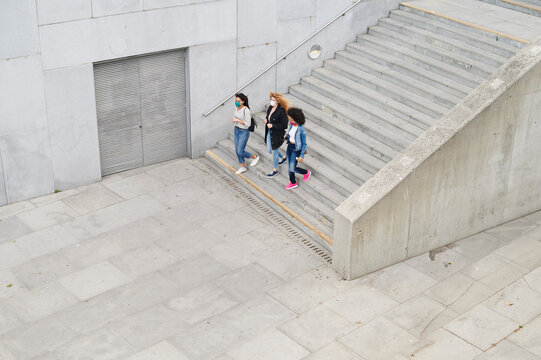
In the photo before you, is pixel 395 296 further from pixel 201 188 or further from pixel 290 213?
pixel 201 188

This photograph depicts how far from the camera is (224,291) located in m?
12.2

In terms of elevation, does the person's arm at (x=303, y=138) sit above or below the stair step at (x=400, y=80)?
below

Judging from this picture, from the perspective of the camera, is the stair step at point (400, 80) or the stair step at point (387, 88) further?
the stair step at point (400, 80)

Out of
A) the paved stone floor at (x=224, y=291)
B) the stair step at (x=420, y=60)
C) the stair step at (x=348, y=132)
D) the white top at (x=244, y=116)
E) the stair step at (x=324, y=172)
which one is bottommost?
the paved stone floor at (x=224, y=291)

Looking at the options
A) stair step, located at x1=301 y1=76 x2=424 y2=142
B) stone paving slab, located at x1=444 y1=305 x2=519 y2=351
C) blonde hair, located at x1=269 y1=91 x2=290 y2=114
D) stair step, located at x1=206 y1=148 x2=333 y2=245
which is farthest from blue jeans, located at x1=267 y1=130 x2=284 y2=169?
stone paving slab, located at x1=444 y1=305 x2=519 y2=351

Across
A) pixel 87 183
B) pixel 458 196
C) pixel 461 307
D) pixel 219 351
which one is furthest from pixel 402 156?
pixel 87 183

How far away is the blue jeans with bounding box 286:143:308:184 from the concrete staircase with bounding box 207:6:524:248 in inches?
10.4

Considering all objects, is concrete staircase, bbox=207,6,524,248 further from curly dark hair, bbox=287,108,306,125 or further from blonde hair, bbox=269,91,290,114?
curly dark hair, bbox=287,108,306,125

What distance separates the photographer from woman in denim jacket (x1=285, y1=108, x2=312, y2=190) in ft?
44.7

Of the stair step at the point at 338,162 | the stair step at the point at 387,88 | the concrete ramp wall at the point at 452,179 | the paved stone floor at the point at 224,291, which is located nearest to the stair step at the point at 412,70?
the stair step at the point at 387,88

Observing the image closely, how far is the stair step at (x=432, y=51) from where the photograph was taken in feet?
51.3

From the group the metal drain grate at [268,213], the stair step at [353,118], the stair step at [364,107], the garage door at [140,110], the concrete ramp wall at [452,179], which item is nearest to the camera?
the concrete ramp wall at [452,179]

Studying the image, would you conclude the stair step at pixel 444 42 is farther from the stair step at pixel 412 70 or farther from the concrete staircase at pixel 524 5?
the concrete staircase at pixel 524 5

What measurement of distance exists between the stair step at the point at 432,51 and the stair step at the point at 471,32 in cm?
53
